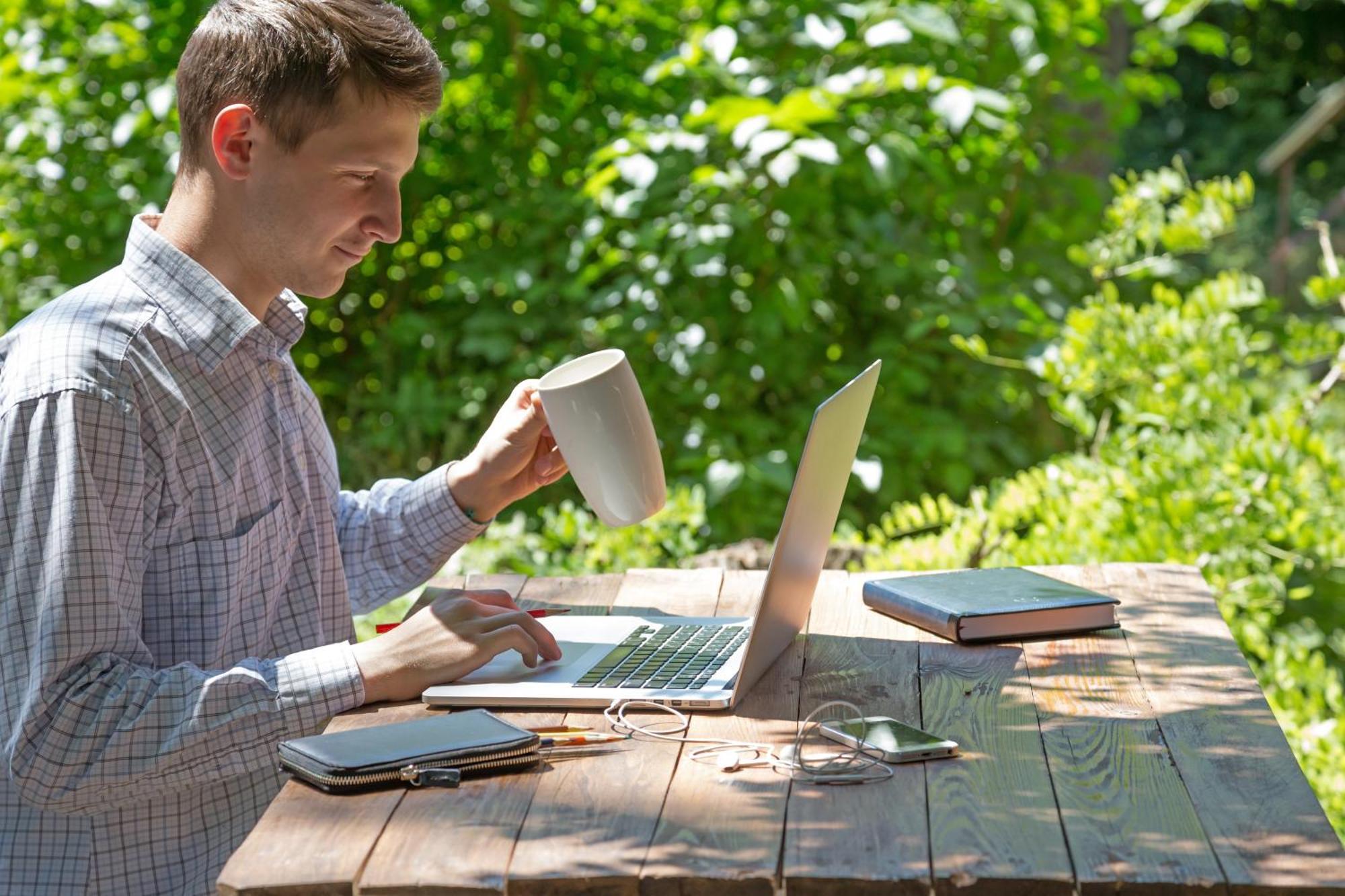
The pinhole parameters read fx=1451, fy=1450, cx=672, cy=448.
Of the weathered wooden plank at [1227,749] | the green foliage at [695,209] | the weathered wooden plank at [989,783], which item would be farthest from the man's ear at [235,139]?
the green foliage at [695,209]

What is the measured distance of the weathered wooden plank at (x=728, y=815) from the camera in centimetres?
114

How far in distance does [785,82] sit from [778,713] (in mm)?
2668

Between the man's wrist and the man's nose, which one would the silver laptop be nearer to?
the man's wrist

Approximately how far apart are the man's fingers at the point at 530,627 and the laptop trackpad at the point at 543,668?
0.02 m

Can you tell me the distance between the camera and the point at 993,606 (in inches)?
73.8

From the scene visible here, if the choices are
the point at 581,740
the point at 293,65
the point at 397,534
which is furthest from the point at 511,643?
the point at 293,65

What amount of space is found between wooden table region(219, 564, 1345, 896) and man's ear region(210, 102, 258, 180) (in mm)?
687

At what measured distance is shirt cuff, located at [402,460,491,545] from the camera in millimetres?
2162

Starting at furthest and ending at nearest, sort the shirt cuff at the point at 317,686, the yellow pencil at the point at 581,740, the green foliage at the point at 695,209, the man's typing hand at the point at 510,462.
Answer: the green foliage at the point at 695,209 < the man's typing hand at the point at 510,462 < the shirt cuff at the point at 317,686 < the yellow pencil at the point at 581,740

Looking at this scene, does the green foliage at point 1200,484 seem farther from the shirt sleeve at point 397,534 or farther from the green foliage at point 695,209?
the shirt sleeve at point 397,534

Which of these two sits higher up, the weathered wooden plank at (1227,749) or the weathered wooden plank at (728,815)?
the weathered wooden plank at (728,815)

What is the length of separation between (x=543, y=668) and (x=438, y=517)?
0.54 metres

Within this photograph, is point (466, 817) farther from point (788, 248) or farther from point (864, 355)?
point (864, 355)

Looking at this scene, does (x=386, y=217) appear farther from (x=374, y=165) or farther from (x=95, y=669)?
(x=95, y=669)
